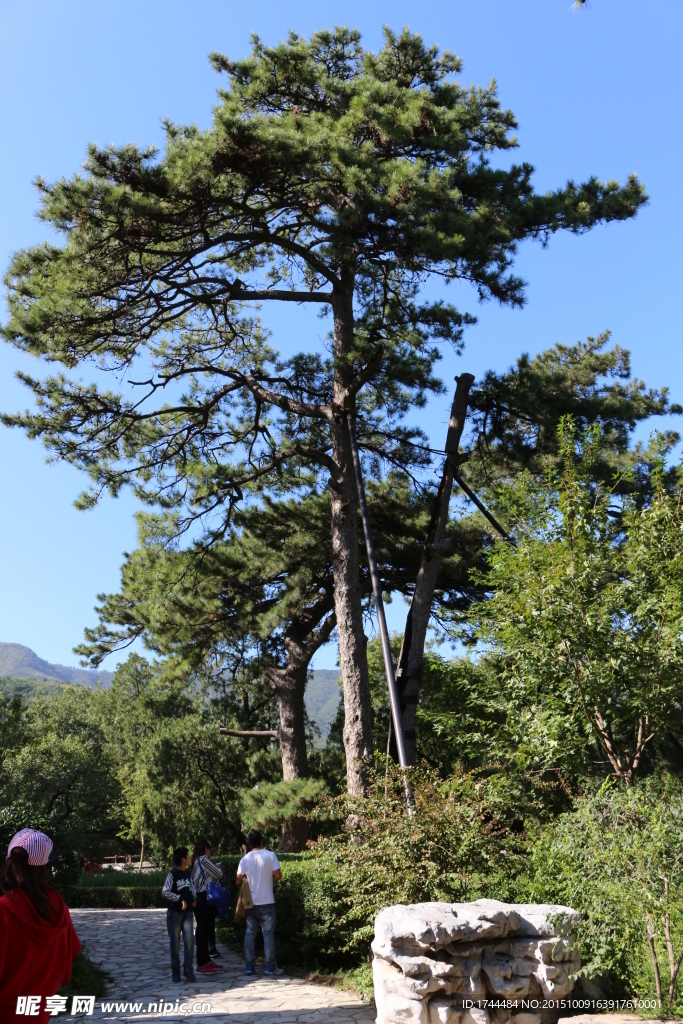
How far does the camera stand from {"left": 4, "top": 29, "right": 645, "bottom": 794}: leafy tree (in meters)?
9.80

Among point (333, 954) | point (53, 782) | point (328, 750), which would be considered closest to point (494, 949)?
point (333, 954)

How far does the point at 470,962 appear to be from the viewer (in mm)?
5660

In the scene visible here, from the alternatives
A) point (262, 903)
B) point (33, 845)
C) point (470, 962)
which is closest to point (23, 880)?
point (33, 845)

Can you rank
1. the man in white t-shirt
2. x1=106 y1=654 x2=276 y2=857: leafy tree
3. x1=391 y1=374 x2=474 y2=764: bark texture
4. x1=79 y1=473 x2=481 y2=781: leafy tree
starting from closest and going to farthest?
the man in white t-shirt
x1=391 y1=374 x2=474 y2=764: bark texture
x1=79 y1=473 x2=481 y2=781: leafy tree
x1=106 y1=654 x2=276 y2=857: leafy tree

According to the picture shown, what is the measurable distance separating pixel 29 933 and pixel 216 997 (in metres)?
4.87

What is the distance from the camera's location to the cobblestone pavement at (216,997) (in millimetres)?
6477

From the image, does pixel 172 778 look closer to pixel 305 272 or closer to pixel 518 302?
pixel 305 272

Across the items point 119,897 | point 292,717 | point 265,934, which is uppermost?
point 292,717

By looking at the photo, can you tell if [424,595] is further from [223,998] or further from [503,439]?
[223,998]

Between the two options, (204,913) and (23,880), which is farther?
(204,913)

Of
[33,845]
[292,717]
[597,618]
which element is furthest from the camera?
[292,717]

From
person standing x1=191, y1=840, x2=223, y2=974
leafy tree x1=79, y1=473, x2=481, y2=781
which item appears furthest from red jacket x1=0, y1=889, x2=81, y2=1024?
leafy tree x1=79, y1=473, x2=481, y2=781

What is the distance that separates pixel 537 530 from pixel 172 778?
75.0ft

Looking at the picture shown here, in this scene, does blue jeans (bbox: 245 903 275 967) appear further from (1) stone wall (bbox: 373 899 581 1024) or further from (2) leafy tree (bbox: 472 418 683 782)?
(2) leafy tree (bbox: 472 418 683 782)
